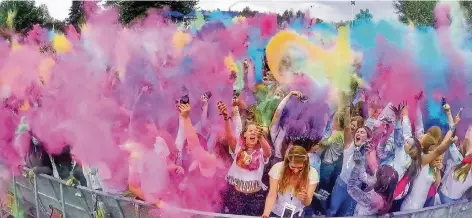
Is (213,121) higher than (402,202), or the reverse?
(213,121)

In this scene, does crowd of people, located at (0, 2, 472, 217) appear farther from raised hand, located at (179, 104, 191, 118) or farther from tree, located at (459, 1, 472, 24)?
tree, located at (459, 1, 472, 24)

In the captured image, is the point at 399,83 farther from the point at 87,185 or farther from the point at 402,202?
the point at 87,185

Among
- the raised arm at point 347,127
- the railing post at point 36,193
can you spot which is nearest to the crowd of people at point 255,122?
the raised arm at point 347,127

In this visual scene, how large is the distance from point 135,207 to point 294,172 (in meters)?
1.05

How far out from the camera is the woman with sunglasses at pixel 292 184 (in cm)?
367

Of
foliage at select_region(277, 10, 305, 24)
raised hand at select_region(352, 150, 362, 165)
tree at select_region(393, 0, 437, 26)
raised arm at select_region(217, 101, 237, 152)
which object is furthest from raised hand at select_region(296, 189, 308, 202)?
tree at select_region(393, 0, 437, 26)

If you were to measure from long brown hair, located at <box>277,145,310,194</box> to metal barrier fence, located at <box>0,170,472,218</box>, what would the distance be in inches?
15.9

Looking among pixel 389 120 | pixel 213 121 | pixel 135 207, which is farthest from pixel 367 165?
pixel 135 207

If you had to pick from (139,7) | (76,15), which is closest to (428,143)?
(139,7)

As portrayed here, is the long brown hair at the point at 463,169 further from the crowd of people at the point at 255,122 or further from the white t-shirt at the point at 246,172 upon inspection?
the white t-shirt at the point at 246,172

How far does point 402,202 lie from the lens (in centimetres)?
387

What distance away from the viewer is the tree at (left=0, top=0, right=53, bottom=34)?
4.18 m

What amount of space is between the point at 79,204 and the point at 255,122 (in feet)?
4.62

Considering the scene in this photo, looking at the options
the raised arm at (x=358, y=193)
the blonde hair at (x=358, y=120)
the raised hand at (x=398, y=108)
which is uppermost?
the raised hand at (x=398, y=108)
